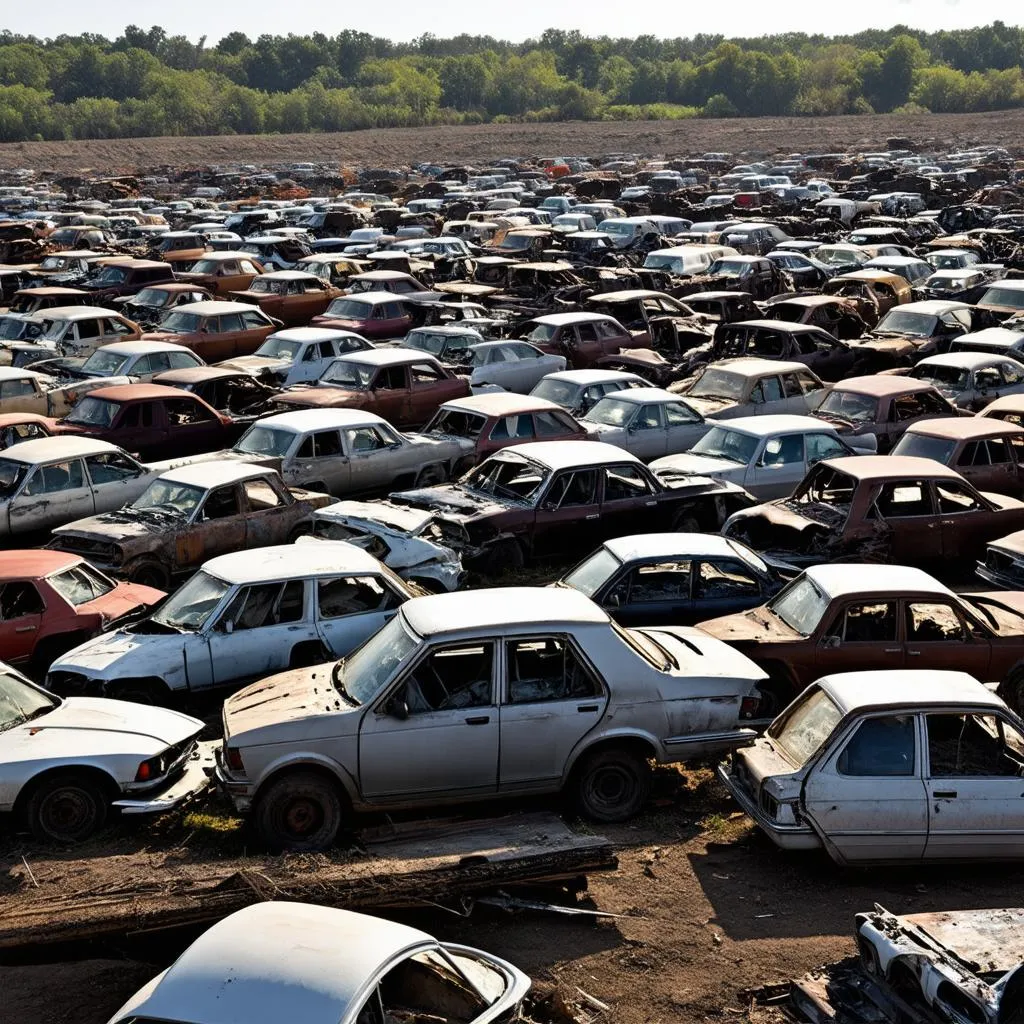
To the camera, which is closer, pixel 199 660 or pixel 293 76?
pixel 199 660

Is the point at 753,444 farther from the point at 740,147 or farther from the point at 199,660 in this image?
the point at 740,147

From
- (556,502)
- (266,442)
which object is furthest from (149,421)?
(556,502)

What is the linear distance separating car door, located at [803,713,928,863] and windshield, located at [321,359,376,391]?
40.1 ft

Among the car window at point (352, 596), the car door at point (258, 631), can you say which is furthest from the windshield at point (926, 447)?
the car door at point (258, 631)

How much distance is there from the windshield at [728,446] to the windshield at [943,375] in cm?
566

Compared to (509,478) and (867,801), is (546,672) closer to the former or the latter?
(867,801)

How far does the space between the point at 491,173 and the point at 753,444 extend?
56926 mm

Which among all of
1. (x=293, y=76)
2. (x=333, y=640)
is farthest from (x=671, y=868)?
(x=293, y=76)

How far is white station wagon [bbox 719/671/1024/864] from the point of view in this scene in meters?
8.17

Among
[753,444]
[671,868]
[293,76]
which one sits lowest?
[671,868]

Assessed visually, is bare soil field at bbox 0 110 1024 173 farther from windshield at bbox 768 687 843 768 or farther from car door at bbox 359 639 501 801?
windshield at bbox 768 687 843 768

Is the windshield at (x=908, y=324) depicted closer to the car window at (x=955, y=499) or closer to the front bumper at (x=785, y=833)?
the car window at (x=955, y=499)

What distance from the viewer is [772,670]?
10602 mm

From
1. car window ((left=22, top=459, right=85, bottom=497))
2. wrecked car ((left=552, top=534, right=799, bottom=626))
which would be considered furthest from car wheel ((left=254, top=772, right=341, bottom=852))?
car window ((left=22, top=459, right=85, bottom=497))
